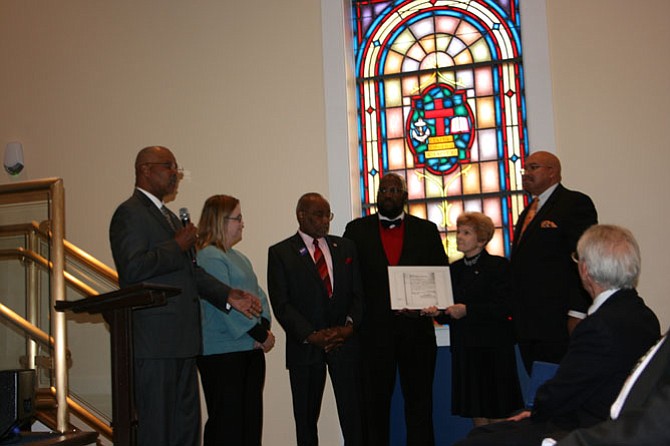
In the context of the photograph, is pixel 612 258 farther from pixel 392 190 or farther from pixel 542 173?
pixel 392 190

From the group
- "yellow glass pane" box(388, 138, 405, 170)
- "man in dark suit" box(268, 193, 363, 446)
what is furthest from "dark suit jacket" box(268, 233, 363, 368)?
"yellow glass pane" box(388, 138, 405, 170)

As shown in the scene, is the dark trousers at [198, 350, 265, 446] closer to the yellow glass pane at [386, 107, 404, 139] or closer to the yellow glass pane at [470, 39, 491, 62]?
the yellow glass pane at [386, 107, 404, 139]

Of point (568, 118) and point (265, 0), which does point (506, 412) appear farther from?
point (265, 0)

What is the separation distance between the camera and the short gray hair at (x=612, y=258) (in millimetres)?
2639

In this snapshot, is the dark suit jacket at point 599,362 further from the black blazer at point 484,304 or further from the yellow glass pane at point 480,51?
the yellow glass pane at point 480,51

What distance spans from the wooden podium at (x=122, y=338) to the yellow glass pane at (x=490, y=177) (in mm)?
3537

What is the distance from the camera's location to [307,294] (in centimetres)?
454

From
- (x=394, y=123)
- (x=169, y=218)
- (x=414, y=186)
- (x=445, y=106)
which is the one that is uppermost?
(x=445, y=106)

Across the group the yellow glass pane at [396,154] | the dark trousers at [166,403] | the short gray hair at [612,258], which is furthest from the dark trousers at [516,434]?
the yellow glass pane at [396,154]

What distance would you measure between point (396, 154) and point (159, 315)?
2.97 m

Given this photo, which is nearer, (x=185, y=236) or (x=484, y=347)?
(x=185, y=236)

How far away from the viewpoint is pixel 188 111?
6012 mm

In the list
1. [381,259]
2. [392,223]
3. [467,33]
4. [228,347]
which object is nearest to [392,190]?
[392,223]

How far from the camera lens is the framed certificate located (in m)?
4.52
